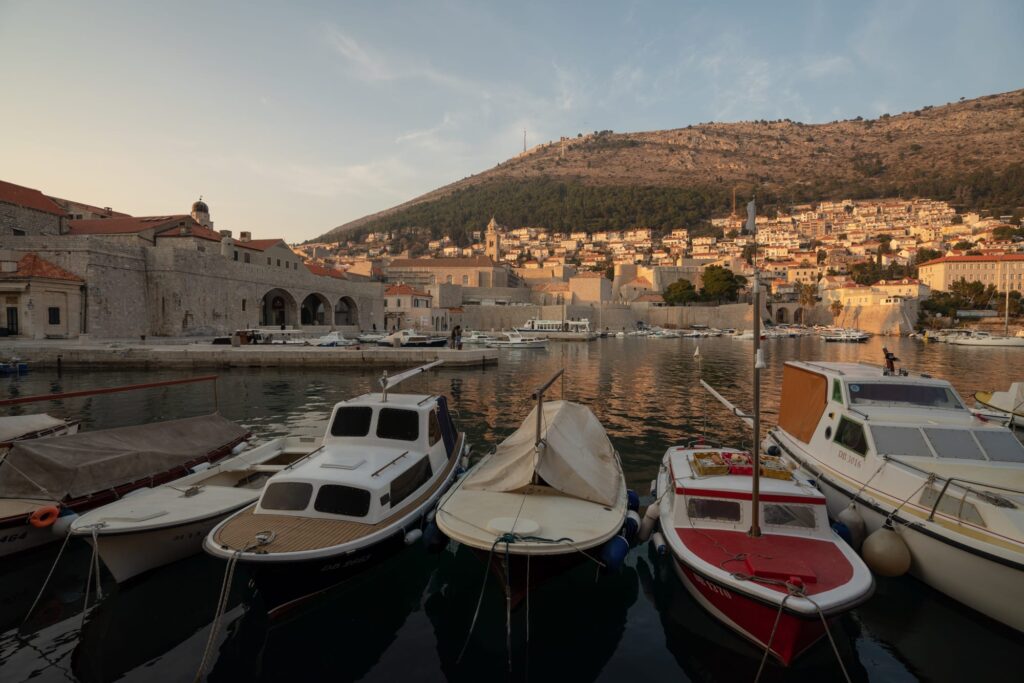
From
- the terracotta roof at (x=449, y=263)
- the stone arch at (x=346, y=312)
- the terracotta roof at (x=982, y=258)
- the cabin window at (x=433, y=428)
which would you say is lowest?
the cabin window at (x=433, y=428)

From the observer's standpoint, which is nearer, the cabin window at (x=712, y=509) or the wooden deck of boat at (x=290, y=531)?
the wooden deck of boat at (x=290, y=531)

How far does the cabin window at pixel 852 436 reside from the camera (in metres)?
7.33

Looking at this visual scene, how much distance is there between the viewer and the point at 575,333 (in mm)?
60281

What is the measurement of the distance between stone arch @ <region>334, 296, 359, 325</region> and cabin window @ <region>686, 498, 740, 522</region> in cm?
5119

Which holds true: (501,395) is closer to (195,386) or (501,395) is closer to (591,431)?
(591,431)

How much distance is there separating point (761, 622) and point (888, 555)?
7.47 ft

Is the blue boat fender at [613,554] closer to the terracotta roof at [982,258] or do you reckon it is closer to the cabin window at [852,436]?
the cabin window at [852,436]

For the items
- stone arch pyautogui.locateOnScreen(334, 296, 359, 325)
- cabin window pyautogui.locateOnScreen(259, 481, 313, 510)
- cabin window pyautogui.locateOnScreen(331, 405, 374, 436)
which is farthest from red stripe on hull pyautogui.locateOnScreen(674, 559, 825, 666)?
stone arch pyautogui.locateOnScreen(334, 296, 359, 325)

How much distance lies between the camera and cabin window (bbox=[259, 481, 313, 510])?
5.91 meters

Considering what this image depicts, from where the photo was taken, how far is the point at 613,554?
5.55 metres

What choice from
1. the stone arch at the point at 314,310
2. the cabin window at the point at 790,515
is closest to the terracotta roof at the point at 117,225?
the stone arch at the point at 314,310

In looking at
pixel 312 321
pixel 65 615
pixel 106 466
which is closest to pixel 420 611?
pixel 65 615

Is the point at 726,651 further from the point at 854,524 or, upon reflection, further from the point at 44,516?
the point at 44,516

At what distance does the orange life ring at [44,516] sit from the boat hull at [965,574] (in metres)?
10.1
